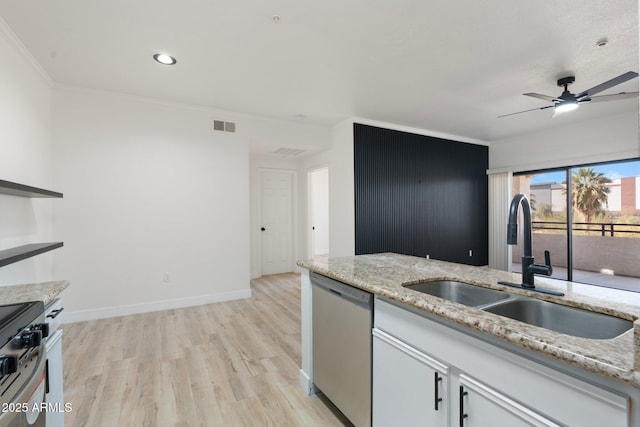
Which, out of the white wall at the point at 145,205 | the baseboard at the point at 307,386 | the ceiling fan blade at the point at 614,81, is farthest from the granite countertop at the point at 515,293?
the white wall at the point at 145,205

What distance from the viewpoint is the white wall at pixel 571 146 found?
4.37 metres

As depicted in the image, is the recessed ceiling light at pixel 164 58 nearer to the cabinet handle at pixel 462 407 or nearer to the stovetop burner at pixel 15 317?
the stovetop burner at pixel 15 317

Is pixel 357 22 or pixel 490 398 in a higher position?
pixel 357 22

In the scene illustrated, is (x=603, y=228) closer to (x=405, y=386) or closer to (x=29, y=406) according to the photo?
(x=405, y=386)

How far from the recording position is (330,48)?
8.52 ft

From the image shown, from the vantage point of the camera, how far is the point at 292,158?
603 cm

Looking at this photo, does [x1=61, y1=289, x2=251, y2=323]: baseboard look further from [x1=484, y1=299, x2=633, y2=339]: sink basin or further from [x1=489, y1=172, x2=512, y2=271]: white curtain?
[x1=489, y1=172, x2=512, y2=271]: white curtain

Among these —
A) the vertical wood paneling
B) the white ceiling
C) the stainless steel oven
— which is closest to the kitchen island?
the stainless steel oven

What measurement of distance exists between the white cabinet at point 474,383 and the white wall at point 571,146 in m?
5.40

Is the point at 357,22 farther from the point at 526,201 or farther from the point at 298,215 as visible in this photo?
the point at 298,215

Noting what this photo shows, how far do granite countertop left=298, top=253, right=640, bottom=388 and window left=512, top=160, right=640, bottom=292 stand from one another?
4773 mm

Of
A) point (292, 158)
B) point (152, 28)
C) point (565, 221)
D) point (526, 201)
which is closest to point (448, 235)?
point (565, 221)

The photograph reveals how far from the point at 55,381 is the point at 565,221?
22.2 ft

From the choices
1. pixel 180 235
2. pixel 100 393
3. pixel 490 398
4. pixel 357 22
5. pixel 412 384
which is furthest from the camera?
pixel 180 235
